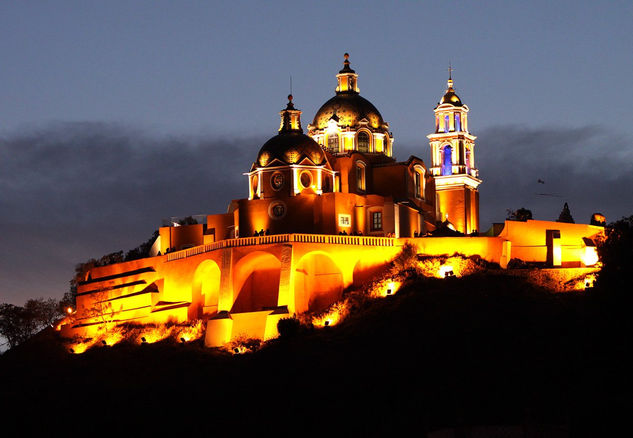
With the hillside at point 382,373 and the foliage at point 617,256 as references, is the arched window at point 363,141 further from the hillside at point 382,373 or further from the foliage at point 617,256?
the foliage at point 617,256

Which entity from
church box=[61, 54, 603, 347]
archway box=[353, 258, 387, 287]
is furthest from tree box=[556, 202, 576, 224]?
archway box=[353, 258, 387, 287]

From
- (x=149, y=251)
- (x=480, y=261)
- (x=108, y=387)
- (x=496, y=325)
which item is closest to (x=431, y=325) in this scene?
(x=496, y=325)

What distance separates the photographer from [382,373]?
5450cm

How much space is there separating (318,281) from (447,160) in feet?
60.4

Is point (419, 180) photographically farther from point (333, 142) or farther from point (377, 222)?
point (377, 222)

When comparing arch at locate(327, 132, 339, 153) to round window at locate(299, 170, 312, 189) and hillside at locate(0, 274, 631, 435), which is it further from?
hillside at locate(0, 274, 631, 435)

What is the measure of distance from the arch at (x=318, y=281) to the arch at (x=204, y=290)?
5.14 meters

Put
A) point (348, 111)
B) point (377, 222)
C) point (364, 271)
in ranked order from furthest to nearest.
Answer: point (348, 111) < point (377, 222) < point (364, 271)

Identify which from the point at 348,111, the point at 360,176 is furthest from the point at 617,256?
the point at 348,111

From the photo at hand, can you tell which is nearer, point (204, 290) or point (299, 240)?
point (299, 240)

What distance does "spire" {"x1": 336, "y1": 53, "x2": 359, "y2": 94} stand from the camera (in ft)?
266

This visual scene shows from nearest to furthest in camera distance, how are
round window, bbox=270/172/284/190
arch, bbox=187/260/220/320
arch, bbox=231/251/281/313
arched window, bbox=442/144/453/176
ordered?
1. arch, bbox=231/251/281/313
2. arch, bbox=187/260/220/320
3. round window, bbox=270/172/284/190
4. arched window, bbox=442/144/453/176

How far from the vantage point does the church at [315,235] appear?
212ft

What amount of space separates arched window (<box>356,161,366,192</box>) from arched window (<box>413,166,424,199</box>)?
330 centimetres
